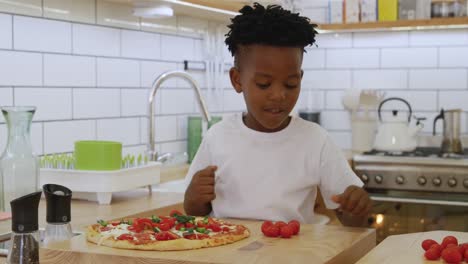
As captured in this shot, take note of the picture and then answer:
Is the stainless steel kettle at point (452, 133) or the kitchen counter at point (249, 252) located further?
the stainless steel kettle at point (452, 133)

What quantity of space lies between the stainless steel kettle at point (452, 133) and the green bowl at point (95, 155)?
1.81m

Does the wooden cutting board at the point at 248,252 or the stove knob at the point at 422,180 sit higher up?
the wooden cutting board at the point at 248,252

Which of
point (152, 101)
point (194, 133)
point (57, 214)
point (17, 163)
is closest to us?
point (57, 214)

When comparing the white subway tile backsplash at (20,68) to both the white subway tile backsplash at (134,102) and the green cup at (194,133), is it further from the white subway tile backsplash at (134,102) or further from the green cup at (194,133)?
the green cup at (194,133)

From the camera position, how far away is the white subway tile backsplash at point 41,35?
2353mm

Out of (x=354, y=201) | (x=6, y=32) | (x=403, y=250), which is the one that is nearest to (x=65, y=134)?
(x=6, y=32)

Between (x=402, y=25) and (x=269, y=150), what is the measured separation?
2017mm

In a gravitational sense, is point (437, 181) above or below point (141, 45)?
below

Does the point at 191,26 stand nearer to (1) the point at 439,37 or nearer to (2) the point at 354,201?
(1) the point at 439,37

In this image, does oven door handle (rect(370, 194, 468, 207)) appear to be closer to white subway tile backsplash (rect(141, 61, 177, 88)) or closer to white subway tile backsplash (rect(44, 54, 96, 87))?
white subway tile backsplash (rect(141, 61, 177, 88))

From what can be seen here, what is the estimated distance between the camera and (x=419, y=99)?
386cm

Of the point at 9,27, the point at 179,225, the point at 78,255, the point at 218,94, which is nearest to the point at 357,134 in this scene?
the point at 218,94

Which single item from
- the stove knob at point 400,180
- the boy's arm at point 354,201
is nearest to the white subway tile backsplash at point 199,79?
the stove knob at point 400,180

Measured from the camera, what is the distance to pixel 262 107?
5.96 feet
